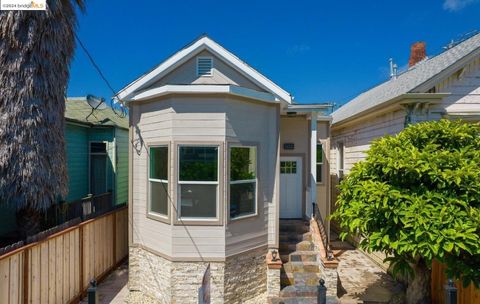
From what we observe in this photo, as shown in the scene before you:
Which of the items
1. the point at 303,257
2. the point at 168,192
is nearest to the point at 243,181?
the point at 168,192

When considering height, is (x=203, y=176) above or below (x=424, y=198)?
above

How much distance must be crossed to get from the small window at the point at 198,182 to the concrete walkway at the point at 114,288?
2705 millimetres

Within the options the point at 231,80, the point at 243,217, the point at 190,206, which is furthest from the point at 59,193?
the point at 231,80

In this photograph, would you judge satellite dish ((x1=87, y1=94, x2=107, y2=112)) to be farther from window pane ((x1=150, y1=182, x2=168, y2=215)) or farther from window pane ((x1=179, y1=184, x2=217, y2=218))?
window pane ((x1=179, y1=184, x2=217, y2=218))

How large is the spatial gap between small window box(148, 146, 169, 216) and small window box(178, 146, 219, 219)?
472mm

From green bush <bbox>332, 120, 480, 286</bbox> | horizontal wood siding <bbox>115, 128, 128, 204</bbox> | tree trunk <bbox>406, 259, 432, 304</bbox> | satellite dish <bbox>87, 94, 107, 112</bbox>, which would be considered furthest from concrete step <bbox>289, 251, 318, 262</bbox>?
satellite dish <bbox>87, 94, 107, 112</bbox>

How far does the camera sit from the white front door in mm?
9234

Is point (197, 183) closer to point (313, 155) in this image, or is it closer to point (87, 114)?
point (313, 155)

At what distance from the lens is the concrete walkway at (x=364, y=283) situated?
271 inches

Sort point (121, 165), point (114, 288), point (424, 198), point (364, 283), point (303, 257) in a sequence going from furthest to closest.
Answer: point (121, 165)
point (364, 283)
point (303, 257)
point (114, 288)
point (424, 198)

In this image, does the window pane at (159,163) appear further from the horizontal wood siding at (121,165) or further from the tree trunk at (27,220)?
the horizontal wood siding at (121,165)

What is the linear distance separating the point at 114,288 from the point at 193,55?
6.40m

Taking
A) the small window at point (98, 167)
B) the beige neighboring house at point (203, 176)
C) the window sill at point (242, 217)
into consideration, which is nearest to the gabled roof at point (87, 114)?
the small window at point (98, 167)

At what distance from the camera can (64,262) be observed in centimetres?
612
